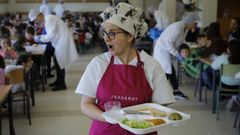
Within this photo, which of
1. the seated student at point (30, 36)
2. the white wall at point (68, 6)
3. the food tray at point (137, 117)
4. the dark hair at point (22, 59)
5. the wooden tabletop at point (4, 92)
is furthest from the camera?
the white wall at point (68, 6)

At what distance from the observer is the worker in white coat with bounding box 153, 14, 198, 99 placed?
5.09m

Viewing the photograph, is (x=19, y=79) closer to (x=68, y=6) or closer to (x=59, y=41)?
(x=59, y=41)

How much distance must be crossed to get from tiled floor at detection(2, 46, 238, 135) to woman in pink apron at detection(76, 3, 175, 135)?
6.26ft

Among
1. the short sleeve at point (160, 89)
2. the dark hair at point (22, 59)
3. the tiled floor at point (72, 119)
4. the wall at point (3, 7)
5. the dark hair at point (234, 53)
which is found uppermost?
the wall at point (3, 7)

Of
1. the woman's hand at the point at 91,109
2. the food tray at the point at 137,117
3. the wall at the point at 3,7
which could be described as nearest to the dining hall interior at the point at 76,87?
the woman's hand at the point at 91,109

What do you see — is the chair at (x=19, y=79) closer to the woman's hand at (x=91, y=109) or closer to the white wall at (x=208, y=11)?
the woman's hand at (x=91, y=109)

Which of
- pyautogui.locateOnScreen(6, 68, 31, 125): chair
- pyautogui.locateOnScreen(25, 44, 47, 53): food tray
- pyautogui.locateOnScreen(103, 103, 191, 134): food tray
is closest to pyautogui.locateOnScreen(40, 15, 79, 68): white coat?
pyautogui.locateOnScreen(25, 44, 47, 53): food tray

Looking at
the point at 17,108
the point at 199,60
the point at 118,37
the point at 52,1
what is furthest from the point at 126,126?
the point at 52,1

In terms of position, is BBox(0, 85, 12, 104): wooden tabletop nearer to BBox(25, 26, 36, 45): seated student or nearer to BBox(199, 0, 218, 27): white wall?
BBox(25, 26, 36, 45): seated student

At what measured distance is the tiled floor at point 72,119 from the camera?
3.98 meters

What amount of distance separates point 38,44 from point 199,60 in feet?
9.09

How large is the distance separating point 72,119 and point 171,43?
5.90ft

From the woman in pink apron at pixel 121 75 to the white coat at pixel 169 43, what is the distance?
3.49 meters

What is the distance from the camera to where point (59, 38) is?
5836mm
